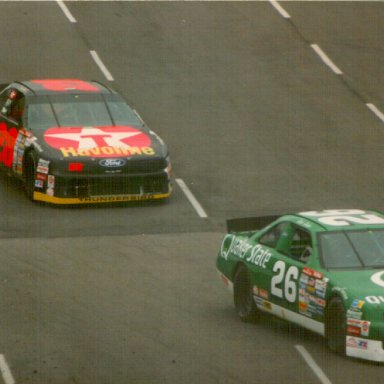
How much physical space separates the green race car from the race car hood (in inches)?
199

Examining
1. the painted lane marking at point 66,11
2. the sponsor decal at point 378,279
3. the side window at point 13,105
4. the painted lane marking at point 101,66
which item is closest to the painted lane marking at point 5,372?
the sponsor decal at point 378,279

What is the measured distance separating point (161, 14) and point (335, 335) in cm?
1966

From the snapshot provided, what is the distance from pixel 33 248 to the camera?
60.2 feet

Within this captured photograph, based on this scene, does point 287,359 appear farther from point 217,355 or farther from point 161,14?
point 161,14

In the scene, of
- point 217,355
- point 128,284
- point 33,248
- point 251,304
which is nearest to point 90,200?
point 33,248

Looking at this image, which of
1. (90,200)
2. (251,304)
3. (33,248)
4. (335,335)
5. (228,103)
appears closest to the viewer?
(335,335)

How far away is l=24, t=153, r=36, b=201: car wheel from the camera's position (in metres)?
20.8

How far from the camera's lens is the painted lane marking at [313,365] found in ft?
41.1

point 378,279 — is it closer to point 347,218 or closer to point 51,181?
point 347,218

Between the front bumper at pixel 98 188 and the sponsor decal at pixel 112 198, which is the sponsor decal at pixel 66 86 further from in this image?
the sponsor decal at pixel 112 198

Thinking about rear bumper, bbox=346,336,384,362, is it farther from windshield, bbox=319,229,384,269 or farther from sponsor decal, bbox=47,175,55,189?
sponsor decal, bbox=47,175,55,189

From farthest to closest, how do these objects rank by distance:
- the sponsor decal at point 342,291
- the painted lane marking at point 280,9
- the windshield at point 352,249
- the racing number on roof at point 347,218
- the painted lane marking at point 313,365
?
the painted lane marking at point 280,9 → the racing number on roof at point 347,218 → the windshield at point 352,249 → the sponsor decal at point 342,291 → the painted lane marking at point 313,365

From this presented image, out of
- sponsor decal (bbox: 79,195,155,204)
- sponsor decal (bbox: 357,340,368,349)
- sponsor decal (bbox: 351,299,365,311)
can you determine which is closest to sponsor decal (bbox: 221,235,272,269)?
sponsor decal (bbox: 351,299,365,311)

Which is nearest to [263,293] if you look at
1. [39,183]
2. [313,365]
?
[313,365]
